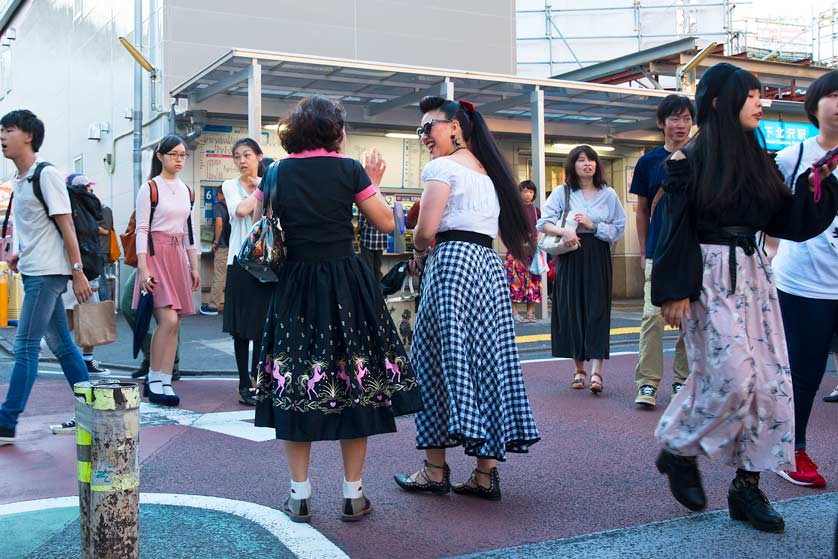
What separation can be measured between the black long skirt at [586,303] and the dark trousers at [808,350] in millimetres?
2689

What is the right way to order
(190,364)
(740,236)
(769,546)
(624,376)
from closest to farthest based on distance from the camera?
A: 1. (769,546)
2. (740,236)
3. (624,376)
4. (190,364)

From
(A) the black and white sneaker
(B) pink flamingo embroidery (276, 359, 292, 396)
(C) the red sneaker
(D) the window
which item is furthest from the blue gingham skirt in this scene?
(D) the window

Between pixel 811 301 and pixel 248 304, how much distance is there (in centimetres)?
375

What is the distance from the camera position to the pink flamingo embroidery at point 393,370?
3775 millimetres

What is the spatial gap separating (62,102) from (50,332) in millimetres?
17534

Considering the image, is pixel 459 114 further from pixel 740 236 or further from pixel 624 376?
pixel 624 376

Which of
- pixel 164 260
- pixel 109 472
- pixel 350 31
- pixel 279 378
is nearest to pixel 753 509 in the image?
pixel 279 378

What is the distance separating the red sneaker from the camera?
4.26 metres

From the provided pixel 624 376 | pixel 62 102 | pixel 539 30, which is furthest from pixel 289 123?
pixel 539 30

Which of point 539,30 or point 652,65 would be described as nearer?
point 652,65

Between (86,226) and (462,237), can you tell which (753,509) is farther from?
(86,226)

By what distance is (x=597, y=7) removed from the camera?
28.7 m

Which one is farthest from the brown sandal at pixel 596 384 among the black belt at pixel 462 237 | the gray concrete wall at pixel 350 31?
the gray concrete wall at pixel 350 31

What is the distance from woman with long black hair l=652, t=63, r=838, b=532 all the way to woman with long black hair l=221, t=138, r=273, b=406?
133 inches
